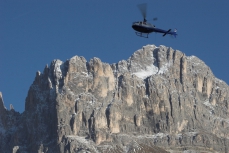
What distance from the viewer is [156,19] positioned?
195m

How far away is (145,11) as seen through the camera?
197 m

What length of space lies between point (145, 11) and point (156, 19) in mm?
3316
